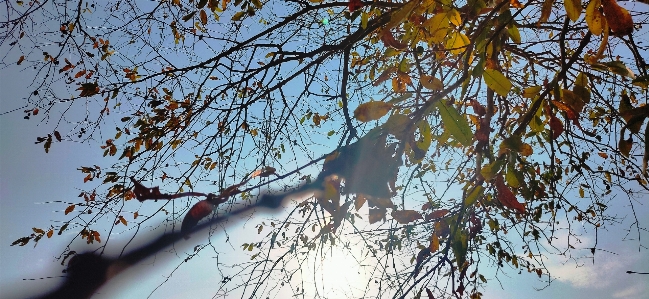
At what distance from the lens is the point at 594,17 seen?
0.98 m

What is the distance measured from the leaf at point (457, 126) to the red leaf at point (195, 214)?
58 cm

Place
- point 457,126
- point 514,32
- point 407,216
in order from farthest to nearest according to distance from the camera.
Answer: point 407,216, point 514,32, point 457,126

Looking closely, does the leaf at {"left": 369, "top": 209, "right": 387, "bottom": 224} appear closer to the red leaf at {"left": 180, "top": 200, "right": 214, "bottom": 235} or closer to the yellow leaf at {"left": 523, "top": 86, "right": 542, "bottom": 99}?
the yellow leaf at {"left": 523, "top": 86, "right": 542, "bottom": 99}

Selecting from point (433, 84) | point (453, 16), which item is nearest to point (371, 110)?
point (433, 84)

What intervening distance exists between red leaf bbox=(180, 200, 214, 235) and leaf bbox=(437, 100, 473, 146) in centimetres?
58

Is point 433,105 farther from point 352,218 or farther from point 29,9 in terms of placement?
point 29,9

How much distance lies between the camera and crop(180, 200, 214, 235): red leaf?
0.72 meters

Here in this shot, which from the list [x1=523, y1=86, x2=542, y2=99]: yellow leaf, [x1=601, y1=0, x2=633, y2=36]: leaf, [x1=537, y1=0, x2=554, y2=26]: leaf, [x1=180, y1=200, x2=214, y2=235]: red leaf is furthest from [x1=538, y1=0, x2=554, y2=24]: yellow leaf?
[x1=180, y1=200, x2=214, y2=235]: red leaf

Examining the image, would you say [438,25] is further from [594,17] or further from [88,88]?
[88,88]

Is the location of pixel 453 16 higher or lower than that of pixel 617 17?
higher

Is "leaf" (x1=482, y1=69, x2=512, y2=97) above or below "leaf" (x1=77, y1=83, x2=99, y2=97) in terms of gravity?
below

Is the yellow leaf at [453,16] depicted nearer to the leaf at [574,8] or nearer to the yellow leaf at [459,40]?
the yellow leaf at [459,40]

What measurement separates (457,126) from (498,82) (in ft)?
0.58

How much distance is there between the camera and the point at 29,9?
3.21 m
